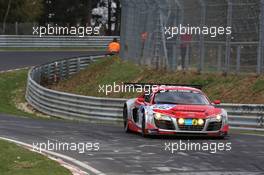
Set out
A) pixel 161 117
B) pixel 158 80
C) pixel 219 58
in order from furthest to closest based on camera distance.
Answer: pixel 158 80 < pixel 219 58 < pixel 161 117

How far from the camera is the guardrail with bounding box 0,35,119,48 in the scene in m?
54.5

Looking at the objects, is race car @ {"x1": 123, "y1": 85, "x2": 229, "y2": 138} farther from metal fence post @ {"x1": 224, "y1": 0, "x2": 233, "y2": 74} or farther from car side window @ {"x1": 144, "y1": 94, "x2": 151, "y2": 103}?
metal fence post @ {"x1": 224, "y1": 0, "x2": 233, "y2": 74}

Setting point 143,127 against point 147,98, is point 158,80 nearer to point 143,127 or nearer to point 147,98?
point 147,98

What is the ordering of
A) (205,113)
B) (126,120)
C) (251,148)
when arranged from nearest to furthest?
(251,148) < (205,113) < (126,120)

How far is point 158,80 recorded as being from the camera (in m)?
27.5

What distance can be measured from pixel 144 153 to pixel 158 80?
15081mm

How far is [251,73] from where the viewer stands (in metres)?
23.2

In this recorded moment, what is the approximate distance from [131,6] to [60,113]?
33.2ft

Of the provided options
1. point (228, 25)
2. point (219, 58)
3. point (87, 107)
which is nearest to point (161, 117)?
point (87, 107)

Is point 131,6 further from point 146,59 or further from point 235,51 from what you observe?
point 235,51

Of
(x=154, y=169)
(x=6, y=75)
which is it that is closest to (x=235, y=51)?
Result: (x=154, y=169)

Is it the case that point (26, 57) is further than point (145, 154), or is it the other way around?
point (26, 57)

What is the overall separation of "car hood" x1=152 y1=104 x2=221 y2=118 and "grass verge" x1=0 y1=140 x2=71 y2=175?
3.45 meters

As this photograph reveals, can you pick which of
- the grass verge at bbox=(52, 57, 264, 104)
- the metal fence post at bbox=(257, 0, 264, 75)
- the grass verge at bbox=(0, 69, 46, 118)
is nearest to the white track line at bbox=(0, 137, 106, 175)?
the grass verge at bbox=(52, 57, 264, 104)
